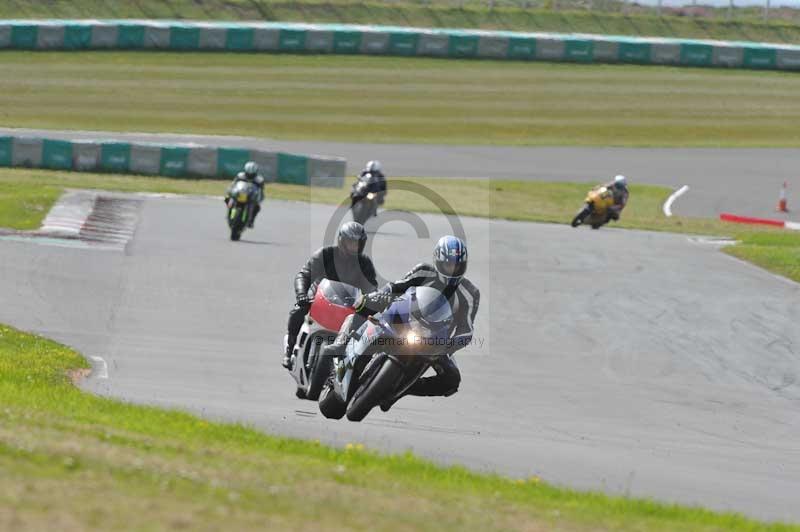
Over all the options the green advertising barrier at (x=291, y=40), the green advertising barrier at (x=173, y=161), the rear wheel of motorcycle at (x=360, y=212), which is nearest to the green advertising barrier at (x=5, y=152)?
the green advertising barrier at (x=173, y=161)

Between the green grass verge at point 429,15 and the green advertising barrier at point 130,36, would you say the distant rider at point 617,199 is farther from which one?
the green grass verge at point 429,15

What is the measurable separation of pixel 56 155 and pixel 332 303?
28.4 m

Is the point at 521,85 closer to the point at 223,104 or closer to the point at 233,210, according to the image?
the point at 223,104

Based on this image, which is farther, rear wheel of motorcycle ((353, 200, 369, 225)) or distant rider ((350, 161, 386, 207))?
distant rider ((350, 161, 386, 207))

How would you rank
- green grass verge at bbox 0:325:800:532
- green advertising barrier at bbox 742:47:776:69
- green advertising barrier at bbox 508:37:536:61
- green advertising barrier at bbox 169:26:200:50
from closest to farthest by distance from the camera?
green grass verge at bbox 0:325:800:532
green advertising barrier at bbox 169:26:200:50
green advertising barrier at bbox 508:37:536:61
green advertising barrier at bbox 742:47:776:69

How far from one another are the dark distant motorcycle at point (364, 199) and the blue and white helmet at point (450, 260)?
1860cm

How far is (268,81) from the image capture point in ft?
182

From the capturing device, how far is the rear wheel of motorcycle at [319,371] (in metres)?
12.2

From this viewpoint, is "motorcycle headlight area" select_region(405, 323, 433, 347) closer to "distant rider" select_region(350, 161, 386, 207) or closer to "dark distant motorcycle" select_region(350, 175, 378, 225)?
"dark distant motorcycle" select_region(350, 175, 378, 225)

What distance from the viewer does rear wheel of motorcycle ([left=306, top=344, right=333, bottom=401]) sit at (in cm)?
1220

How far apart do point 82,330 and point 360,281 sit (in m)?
5.18

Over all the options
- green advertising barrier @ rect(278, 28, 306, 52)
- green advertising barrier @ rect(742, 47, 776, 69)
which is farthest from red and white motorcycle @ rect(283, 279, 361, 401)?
green advertising barrier @ rect(742, 47, 776, 69)

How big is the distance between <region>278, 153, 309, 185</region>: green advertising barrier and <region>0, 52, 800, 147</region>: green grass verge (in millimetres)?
9561

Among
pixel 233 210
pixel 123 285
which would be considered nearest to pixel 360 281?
pixel 123 285
